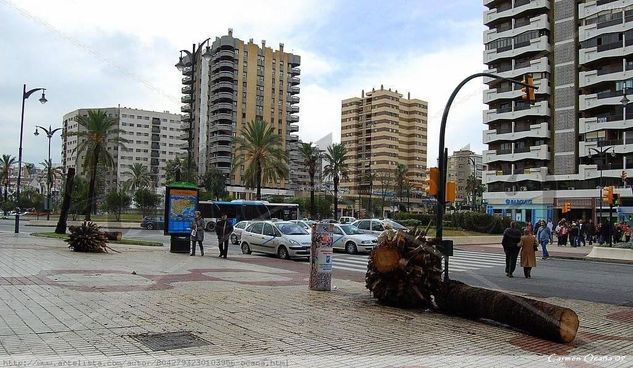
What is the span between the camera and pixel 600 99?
2351 inches

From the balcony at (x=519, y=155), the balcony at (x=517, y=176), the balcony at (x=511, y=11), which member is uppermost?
the balcony at (x=511, y=11)

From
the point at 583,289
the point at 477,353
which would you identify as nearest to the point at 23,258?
the point at 477,353

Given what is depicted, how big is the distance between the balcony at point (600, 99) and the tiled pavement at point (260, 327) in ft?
179

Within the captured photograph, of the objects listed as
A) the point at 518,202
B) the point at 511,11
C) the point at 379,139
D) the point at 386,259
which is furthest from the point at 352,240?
the point at 379,139

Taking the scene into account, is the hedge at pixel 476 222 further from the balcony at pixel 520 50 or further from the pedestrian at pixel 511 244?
the balcony at pixel 520 50

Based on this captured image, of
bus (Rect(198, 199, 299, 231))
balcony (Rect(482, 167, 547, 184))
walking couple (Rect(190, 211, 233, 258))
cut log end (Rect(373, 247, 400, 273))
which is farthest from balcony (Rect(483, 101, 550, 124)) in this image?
cut log end (Rect(373, 247, 400, 273))

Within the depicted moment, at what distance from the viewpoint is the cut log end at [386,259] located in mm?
9781

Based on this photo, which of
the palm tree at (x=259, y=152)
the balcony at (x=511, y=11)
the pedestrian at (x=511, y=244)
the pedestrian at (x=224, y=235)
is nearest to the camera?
the pedestrian at (x=511, y=244)

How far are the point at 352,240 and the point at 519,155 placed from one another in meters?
Result: 51.5

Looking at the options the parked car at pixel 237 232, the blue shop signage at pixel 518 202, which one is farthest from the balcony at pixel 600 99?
the parked car at pixel 237 232

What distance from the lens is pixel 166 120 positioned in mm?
103562

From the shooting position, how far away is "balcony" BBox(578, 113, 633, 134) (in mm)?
59094

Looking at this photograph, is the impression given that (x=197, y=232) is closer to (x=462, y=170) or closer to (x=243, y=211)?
(x=243, y=211)

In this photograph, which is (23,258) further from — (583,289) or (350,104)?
(350,104)
